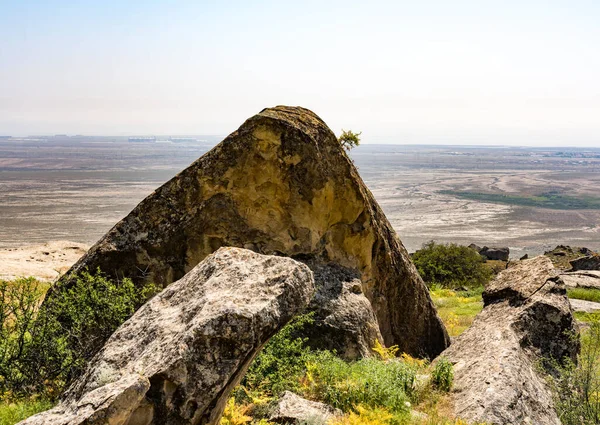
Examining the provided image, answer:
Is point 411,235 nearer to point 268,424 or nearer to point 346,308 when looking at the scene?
point 346,308

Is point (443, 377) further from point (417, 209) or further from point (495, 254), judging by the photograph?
point (417, 209)

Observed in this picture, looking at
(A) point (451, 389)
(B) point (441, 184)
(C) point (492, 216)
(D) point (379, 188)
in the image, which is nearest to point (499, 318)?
(A) point (451, 389)

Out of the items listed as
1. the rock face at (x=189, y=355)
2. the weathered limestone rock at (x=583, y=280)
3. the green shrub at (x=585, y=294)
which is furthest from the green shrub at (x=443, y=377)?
the weathered limestone rock at (x=583, y=280)

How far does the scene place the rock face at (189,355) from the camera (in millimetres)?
4668

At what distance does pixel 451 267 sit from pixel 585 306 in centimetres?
1480

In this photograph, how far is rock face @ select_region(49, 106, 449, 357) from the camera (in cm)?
1044

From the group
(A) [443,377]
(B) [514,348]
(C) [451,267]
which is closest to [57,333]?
(A) [443,377]

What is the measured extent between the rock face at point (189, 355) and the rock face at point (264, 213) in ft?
15.7

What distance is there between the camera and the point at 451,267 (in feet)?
107

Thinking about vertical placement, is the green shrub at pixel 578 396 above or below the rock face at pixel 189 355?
below

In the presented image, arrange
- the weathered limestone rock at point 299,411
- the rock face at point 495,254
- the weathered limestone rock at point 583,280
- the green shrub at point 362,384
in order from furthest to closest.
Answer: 1. the rock face at point 495,254
2. the weathered limestone rock at point 583,280
3. the green shrub at point 362,384
4. the weathered limestone rock at point 299,411

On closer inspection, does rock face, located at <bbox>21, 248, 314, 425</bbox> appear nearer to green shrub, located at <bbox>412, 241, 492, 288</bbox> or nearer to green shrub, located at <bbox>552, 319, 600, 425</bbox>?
green shrub, located at <bbox>552, 319, 600, 425</bbox>

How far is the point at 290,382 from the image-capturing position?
311 inches

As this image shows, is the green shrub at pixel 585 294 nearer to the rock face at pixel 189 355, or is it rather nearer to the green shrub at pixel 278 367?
the green shrub at pixel 278 367
